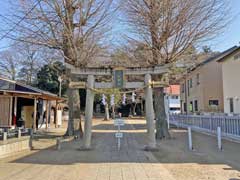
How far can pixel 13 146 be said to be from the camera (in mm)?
12008

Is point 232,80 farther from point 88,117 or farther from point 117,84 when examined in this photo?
point 88,117

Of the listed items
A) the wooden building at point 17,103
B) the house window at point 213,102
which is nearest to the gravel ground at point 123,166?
the wooden building at point 17,103

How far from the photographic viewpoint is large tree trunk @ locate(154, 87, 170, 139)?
58.6 ft

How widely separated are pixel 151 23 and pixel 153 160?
9.08 metres

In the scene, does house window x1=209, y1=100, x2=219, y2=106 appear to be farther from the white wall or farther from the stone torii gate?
the stone torii gate

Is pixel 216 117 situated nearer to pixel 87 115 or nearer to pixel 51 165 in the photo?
pixel 87 115

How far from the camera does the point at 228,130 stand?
16125mm

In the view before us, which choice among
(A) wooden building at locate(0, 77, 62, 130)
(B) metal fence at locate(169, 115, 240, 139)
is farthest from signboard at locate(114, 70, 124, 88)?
(A) wooden building at locate(0, 77, 62, 130)

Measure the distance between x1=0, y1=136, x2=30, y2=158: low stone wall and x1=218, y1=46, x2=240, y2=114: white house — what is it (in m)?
15.9

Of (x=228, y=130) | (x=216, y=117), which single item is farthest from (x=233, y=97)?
(x=228, y=130)

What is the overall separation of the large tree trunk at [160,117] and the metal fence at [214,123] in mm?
3141

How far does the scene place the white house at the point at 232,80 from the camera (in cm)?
2230

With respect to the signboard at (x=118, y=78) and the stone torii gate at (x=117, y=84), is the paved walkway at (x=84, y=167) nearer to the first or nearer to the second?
the stone torii gate at (x=117, y=84)

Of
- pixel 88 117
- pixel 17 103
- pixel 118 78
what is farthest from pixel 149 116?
pixel 17 103
